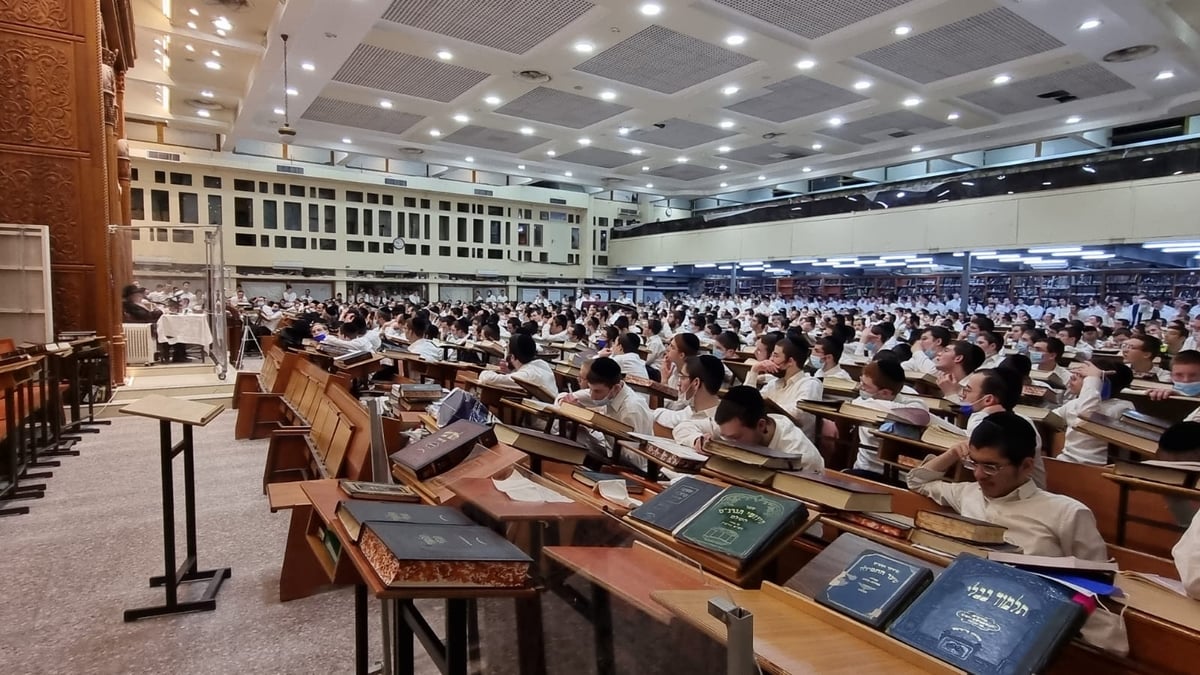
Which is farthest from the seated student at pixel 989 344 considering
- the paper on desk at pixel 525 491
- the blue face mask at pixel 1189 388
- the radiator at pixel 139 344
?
the radiator at pixel 139 344

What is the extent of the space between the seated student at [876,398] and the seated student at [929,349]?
2.55 meters

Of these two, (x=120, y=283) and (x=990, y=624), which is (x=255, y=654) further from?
(x=120, y=283)

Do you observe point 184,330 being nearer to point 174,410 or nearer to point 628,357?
point 628,357

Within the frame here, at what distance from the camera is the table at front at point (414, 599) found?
1396mm

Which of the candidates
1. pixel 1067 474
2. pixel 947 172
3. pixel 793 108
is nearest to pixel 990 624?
pixel 1067 474

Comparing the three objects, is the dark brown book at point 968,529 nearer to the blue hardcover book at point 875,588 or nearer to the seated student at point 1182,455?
the blue hardcover book at point 875,588

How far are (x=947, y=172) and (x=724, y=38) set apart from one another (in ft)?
43.1

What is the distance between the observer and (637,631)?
67.2 inches

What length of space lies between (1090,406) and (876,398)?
4.56ft

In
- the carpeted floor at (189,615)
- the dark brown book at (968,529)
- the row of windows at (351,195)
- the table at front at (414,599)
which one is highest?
the row of windows at (351,195)

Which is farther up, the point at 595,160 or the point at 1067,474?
the point at 595,160

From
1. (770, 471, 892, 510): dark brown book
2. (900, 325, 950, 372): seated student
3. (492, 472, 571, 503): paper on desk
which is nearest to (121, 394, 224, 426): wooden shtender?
(492, 472, 571, 503): paper on desk

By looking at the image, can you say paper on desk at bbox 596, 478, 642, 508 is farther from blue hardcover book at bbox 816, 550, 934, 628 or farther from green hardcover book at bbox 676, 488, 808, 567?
blue hardcover book at bbox 816, 550, 934, 628

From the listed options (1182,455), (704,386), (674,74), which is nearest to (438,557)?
(704,386)
